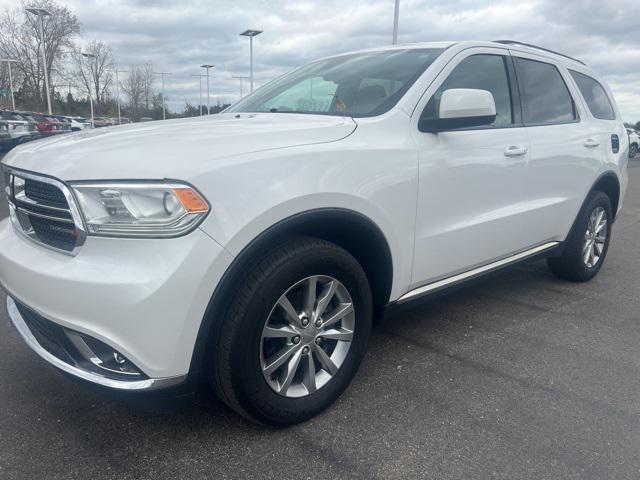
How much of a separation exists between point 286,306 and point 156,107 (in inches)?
2412

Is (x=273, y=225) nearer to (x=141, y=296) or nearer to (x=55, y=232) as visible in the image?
(x=141, y=296)

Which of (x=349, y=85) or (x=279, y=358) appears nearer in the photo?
(x=279, y=358)

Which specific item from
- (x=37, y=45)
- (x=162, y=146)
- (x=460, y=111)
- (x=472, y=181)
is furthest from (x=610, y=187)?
(x=37, y=45)

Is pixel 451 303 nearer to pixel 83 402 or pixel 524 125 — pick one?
pixel 524 125

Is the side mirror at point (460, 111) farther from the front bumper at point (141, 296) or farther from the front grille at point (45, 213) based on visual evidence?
the front grille at point (45, 213)

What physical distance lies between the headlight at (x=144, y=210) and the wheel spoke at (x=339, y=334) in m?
0.89

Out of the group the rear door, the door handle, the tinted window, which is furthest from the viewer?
the rear door

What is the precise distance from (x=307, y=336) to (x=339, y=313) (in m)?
0.20

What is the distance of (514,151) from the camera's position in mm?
3385

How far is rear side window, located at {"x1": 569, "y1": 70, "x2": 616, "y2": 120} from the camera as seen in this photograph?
4.53 meters

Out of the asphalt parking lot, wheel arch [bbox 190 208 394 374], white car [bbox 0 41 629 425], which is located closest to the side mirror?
white car [bbox 0 41 629 425]

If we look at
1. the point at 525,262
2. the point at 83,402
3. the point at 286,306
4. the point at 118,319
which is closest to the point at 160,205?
the point at 118,319

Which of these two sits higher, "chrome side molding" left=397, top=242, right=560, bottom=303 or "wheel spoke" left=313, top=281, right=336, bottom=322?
"wheel spoke" left=313, top=281, right=336, bottom=322

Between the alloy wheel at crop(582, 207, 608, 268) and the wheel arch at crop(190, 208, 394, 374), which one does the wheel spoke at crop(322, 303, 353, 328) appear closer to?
the wheel arch at crop(190, 208, 394, 374)
